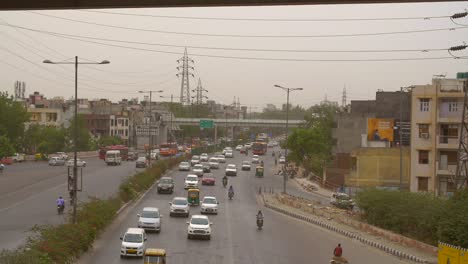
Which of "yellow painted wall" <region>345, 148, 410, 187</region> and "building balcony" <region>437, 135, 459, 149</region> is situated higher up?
"building balcony" <region>437, 135, 459, 149</region>

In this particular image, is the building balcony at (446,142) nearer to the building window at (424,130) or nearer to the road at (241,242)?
the building window at (424,130)

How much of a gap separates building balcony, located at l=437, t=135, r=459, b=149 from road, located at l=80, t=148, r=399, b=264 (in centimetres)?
1821

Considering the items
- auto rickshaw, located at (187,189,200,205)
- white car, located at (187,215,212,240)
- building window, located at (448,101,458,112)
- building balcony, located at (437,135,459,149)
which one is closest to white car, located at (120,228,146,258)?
white car, located at (187,215,212,240)

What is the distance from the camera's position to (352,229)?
38.1 metres

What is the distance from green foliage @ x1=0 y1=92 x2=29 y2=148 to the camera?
334 feet

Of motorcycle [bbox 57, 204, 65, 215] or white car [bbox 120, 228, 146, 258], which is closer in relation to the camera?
white car [bbox 120, 228, 146, 258]

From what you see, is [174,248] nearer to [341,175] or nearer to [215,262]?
[215,262]

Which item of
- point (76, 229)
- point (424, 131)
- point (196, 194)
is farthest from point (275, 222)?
point (424, 131)

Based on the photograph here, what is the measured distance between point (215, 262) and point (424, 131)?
36.6 metres

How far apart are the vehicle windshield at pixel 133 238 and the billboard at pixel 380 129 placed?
4920cm

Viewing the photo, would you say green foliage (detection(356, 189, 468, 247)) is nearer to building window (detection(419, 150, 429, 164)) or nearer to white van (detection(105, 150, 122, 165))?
building window (detection(419, 150, 429, 164))

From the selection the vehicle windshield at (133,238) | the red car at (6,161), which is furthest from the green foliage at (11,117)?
the vehicle windshield at (133,238)

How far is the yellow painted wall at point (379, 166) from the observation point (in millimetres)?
65812

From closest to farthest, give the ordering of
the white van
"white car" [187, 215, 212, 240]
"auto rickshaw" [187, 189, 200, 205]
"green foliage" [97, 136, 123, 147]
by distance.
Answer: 1. "white car" [187, 215, 212, 240]
2. "auto rickshaw" [187, 189, 200, 205]
3. the white van
4. "green foliage" [97, 136, 123, 147]
